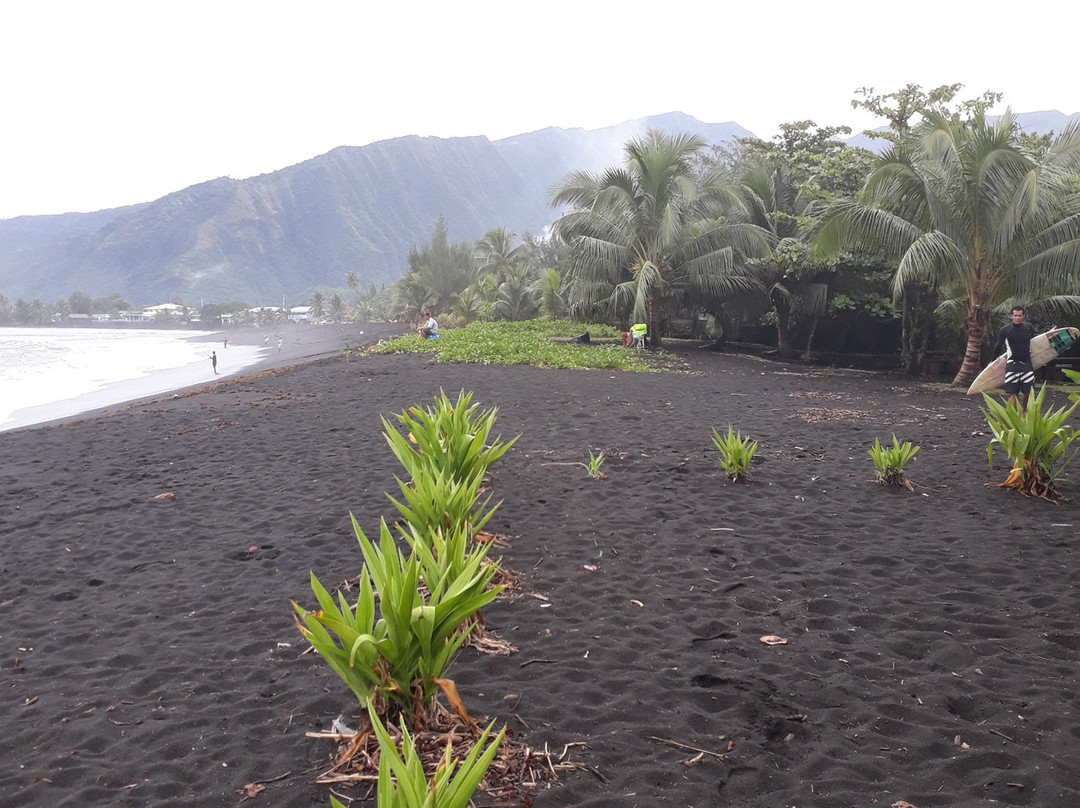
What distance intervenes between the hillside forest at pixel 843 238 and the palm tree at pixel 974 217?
25 millimetres

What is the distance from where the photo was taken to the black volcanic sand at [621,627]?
226cm

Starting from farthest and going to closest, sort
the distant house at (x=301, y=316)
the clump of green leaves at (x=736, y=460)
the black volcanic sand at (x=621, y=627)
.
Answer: the distant house at (x=301, y=316)
the clump of green leaves at (x=736, y=460)
the black volcanic sand at (x=621, y=627)

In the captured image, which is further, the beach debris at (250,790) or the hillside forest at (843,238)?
the hillside forest at (843,238)

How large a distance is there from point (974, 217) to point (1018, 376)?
16.1 ft

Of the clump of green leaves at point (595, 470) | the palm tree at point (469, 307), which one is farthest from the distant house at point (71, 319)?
the clump of green leaves at point (595, 470)

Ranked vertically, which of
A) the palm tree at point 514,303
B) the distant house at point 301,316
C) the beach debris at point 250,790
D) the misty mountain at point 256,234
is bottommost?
the beach debris at point 250,790

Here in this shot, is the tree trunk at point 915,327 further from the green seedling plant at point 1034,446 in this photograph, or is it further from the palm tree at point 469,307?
the palm tree at point 469,307

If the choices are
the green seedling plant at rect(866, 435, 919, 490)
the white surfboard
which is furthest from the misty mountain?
the green seedling plant at rect(866, 435, 919, 490)

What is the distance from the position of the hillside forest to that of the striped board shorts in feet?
12.2

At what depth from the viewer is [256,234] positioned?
153375 mm

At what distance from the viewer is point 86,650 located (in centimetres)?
321

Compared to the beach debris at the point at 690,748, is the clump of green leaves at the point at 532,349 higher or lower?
higher

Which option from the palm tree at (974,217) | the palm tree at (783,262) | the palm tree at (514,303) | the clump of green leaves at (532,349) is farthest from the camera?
the palm tree at (514,303)

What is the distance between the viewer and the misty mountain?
13838cm
